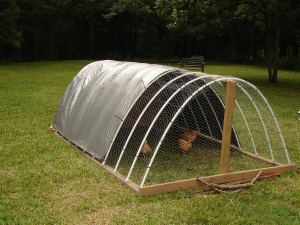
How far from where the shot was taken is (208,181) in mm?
5059

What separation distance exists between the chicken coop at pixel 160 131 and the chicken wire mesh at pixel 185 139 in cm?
2

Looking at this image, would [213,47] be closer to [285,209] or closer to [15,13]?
[15,13]

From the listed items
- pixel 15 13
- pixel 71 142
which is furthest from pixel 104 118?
pixel 15 13

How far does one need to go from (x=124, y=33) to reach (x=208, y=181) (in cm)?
4278

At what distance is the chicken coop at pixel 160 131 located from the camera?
518 cm

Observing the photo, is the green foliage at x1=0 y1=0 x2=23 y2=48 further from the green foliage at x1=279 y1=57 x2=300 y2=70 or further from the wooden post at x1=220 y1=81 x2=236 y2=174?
the wooden post at x1=220 y1=81 x2=236 y2=174

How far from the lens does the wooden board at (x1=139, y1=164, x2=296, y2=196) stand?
474cm

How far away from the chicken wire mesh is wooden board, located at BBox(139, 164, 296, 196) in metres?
0.48

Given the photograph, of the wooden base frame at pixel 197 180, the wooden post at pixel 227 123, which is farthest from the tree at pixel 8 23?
the wooden post at pixel 227 123

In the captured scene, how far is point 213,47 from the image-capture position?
4328cm

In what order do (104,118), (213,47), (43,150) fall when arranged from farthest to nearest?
(213,47)
(43,150)
(104,118)

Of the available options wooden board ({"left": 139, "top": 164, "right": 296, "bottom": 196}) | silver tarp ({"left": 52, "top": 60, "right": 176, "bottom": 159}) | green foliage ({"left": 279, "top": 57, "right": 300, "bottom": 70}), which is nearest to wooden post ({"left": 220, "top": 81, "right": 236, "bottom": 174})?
wooden board ({"left": 139, "top": 164, "right": 296, "bottom": 196})

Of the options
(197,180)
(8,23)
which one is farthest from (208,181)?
(8,23)

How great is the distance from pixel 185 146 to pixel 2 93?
10704 mm
